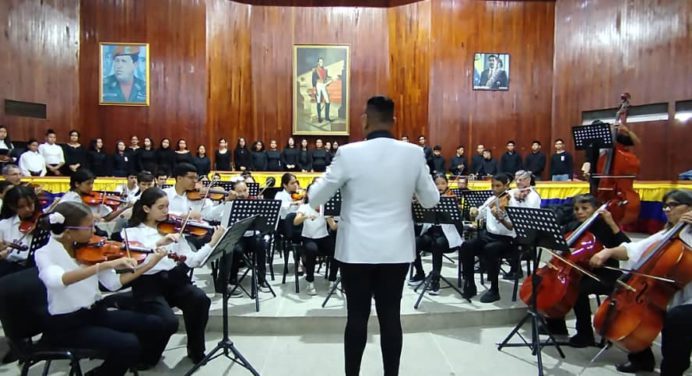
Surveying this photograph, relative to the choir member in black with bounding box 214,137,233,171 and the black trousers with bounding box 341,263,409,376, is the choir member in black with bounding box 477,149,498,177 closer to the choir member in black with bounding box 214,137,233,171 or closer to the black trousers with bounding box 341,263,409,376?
the choir member in black with bounding box 214,137,233,171

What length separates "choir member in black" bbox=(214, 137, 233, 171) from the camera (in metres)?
11.7

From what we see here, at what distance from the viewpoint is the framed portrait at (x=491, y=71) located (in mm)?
12438

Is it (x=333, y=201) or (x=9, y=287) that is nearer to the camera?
(x=9, y=287)

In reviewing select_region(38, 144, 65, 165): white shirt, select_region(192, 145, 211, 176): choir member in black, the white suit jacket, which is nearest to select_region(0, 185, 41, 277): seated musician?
the white suit jacket

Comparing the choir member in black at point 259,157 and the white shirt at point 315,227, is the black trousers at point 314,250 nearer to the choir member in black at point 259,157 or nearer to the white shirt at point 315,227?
the white shirt at point 315,227

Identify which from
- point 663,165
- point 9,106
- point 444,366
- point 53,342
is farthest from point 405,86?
point 53,342

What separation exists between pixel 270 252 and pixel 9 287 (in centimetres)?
339

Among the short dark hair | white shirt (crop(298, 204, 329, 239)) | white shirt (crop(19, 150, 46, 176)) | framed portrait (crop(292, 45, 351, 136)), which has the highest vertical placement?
framed portrait (crop(292, 45, 351, 136))

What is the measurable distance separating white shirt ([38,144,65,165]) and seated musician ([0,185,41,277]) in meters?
7.15

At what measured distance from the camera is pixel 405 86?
1281 centimetres

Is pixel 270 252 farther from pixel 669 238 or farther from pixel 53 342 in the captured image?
pixel 669 238

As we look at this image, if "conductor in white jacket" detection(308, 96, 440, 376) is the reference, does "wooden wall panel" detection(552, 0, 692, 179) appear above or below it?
above

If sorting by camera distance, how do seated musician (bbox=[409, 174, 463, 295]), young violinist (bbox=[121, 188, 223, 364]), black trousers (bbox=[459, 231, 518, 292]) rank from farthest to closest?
seated musician (bbox=[409, 174, 463, 295]) < black trousers (bbox=[459, 231, 518, 292]) < young violinist (bbox=[121, 188, 223, 364])

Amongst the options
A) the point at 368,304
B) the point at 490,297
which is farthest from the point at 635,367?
the point at 368,304
